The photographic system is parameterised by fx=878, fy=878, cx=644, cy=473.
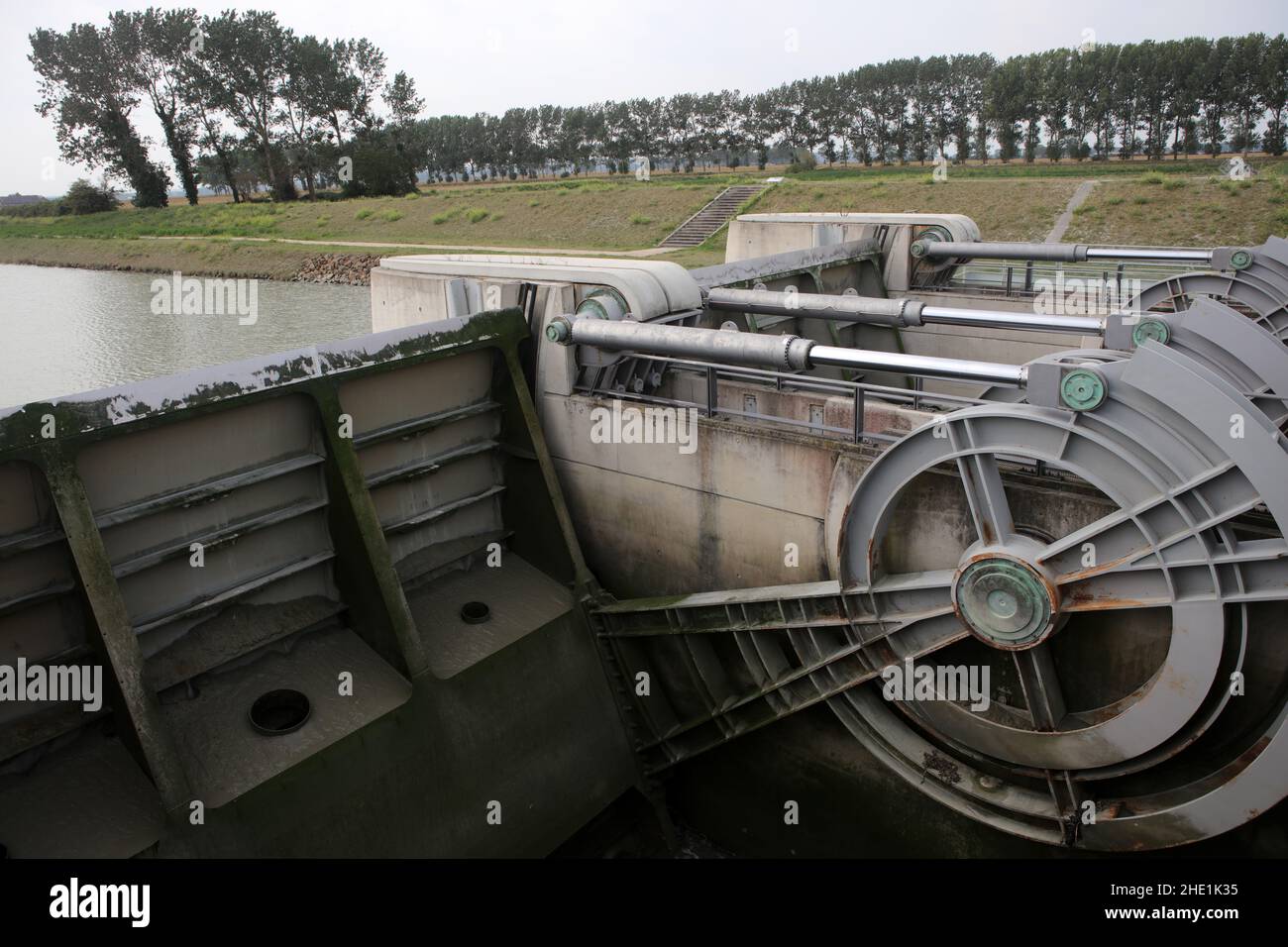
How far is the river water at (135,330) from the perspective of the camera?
21453 millimetres

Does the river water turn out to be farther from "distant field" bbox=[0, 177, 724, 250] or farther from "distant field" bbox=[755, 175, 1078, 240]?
"distant field" bbox=[755, 175, 1078, 240]

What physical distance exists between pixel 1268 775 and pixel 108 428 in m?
9.36

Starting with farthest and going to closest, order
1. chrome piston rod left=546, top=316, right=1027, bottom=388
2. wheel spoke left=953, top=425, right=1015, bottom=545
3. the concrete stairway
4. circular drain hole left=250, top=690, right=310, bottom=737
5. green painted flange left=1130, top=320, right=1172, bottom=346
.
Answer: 1. the concrete stairway
2. green painted flange left=1130, top=320, right=1172, bottom=346
3. circular drain hole left=250, top=690, right=310, bottom=737
4. chrome piston rod left=546, top=316, right=1027, bottom=388
5. wheel spoke left=953, top=425, right=1015, bottom=545

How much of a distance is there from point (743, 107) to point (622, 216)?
49.3 meters

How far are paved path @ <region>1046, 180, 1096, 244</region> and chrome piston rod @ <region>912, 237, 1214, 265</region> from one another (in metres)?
21.9

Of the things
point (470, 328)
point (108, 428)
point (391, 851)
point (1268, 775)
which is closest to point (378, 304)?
point (470, 328)

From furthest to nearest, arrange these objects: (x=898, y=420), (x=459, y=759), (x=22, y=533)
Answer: (x=898, y=420) < (x=459, y=759) < (x=22, y=533)

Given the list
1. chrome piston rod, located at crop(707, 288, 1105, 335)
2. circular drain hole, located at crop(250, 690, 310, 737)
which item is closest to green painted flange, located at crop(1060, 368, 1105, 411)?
chrome piston rod, located at crop(707, 288, 1105, 335)

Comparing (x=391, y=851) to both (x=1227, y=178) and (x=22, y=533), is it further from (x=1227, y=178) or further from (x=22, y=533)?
(x=1227, y=178)

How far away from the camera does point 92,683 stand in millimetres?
7562

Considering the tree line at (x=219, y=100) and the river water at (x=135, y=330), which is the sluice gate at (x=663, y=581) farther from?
the tree line at (x=219, y=100)

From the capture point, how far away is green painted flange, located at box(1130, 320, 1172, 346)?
8.71 metres

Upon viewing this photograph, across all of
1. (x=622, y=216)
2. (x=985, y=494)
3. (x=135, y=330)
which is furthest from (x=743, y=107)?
(x=985, y=494)

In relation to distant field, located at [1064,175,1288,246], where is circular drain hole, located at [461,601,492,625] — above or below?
below
